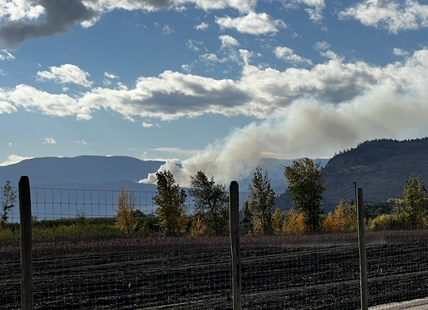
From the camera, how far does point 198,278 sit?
1717cm

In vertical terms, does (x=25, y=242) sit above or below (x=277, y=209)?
above

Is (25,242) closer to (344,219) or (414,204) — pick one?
(414,204)

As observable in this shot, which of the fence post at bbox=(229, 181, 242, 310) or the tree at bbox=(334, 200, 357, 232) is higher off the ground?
the fence post at bbox=(229, 181, 242, 310)

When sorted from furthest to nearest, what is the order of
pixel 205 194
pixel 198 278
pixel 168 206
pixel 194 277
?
1. pixel 205 194
2. pixel 168 206
3. pixel 194 277
4. pixel 198 278

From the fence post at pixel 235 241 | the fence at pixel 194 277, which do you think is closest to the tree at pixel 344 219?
the fence at pixel 194 277

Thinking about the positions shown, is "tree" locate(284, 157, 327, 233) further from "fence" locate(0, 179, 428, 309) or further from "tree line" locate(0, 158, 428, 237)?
"fence" locate(0, 179, 428, 309)

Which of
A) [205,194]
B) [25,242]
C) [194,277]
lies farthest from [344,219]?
[25,242]

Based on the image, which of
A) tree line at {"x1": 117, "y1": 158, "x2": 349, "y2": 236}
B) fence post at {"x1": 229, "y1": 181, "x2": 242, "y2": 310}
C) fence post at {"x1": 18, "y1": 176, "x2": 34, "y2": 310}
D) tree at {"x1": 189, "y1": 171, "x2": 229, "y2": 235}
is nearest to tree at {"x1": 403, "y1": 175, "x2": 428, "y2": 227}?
tree line at {"x1": 117, "y1": 158, "x2": 349, "y2": 236}

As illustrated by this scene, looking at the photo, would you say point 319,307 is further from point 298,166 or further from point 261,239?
point 298,166

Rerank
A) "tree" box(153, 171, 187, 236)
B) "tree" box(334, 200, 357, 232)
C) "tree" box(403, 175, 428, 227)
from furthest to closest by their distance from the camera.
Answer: "tree" box(334, 200, 357, 232) < "tree" box(403, 175, 428, 227) < "tree" box(153, 171, 187, 236)

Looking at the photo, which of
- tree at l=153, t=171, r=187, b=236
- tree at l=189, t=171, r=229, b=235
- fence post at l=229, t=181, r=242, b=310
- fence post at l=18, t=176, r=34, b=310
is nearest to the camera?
fence post at l=18, t=176, r=34, b=310

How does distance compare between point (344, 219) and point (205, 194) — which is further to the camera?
point (205, 194)

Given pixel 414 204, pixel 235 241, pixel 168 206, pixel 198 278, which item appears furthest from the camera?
pixel 414 204

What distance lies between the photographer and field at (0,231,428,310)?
41.9 ft
